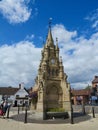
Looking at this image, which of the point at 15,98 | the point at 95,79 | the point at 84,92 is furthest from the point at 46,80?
the point at 95,79

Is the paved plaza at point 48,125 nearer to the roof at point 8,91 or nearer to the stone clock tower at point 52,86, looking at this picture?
the stone clock tower at point 52,86

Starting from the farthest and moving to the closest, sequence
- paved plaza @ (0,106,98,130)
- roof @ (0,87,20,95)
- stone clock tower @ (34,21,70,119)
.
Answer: roof @ (0,87,20,95) < stone clock tower @ (34,21,70,119) < paved plaza @ (0,106,98,130)

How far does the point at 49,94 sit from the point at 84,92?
154 ft

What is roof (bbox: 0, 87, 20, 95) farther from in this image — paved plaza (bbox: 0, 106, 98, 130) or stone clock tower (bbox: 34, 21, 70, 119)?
paved plaza (bbox: 0, 106, 98, 130)

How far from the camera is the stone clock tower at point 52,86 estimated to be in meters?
24.3

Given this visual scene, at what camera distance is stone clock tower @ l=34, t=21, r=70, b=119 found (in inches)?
958

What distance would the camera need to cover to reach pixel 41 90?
A: 24.3m

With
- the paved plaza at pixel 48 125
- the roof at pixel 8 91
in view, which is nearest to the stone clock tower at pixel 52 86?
the paved plaza at pixel 48 125

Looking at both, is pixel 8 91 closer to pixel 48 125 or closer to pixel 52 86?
pixel 52 86

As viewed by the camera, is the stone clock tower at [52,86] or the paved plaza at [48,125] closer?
the paved plaza at [48,125]

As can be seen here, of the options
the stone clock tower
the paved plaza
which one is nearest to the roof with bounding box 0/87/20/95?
the stone clock tower

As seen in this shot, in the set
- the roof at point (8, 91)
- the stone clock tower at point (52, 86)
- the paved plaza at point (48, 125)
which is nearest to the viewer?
the paved plaza at point (48, 125)

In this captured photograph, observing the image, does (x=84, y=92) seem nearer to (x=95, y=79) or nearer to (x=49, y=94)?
(x=95, y=79)

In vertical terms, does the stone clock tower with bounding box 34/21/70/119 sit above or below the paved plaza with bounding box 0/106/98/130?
above
